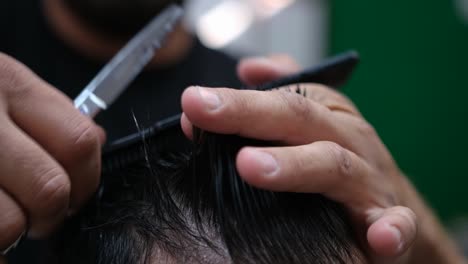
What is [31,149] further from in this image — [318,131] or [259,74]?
[259,74]

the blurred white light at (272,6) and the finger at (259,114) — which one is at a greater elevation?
the finger at (259,114)

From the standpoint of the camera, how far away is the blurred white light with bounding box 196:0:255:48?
2502mm

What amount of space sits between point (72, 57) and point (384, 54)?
72.2 inches

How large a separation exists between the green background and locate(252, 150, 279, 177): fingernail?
2.21 meters

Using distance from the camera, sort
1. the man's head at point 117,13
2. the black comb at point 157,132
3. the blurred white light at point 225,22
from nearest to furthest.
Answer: the black comb at point 157,132, the man's head at point 117,13, the blurred white light at point 225,22

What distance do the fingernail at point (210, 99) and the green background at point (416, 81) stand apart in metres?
2.22

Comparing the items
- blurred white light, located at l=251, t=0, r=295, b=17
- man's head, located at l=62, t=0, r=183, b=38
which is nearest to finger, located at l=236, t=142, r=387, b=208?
man's head, located at l=62, t=0, r=183, b=38

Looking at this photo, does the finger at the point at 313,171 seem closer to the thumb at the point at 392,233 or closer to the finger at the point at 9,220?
the thumb at the point at 392,233

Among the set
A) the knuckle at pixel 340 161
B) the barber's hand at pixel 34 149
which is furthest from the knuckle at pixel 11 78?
the knuckle at pixel 340 161

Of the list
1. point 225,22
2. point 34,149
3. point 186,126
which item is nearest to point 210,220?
point 186,126

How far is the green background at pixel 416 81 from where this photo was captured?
100 inches

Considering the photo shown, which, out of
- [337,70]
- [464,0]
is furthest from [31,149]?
[464,0]

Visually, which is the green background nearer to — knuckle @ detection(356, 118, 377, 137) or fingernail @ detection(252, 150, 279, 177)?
knuckle @ detection(356, 118, 377, 137)

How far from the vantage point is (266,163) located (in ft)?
1.55
